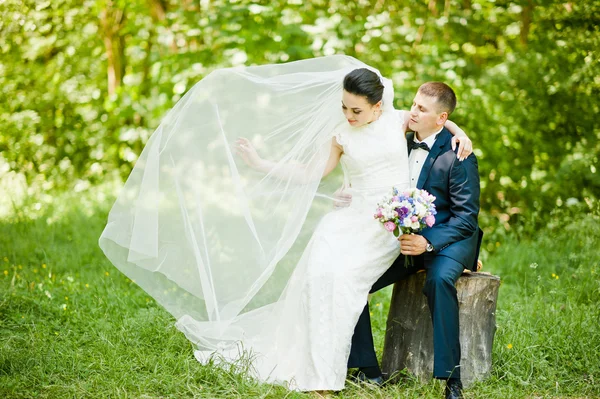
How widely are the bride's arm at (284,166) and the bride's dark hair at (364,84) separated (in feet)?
1.50

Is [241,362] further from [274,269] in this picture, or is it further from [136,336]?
[136,336]

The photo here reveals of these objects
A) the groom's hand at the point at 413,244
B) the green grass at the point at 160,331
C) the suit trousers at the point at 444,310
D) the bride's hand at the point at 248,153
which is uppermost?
the bride's hand at the point at 248,153

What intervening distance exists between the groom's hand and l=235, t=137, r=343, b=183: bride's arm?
29.5 inches

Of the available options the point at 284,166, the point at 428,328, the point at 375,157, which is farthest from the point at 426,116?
the point at 428,328

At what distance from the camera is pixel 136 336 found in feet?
15.4

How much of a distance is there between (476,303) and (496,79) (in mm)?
4799

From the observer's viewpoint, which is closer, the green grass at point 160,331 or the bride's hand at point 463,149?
the green grass at point 160,331

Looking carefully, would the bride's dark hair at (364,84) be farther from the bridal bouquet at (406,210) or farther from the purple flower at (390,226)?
the purple flower at (390,226)

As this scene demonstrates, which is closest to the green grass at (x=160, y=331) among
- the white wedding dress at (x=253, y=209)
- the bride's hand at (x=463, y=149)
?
the white wedding dress at (x=253, y=209)

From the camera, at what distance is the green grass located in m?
3.88

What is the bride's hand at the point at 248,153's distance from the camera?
4355 millimetres

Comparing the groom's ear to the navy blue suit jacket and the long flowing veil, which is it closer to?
the navy blue suit jacket

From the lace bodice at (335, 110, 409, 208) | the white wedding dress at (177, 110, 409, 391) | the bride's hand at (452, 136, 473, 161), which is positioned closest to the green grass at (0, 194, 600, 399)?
the white wedding dress at (177, 110, 409, 391)

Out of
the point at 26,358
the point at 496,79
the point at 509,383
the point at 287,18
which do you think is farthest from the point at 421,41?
the point at 26,358
